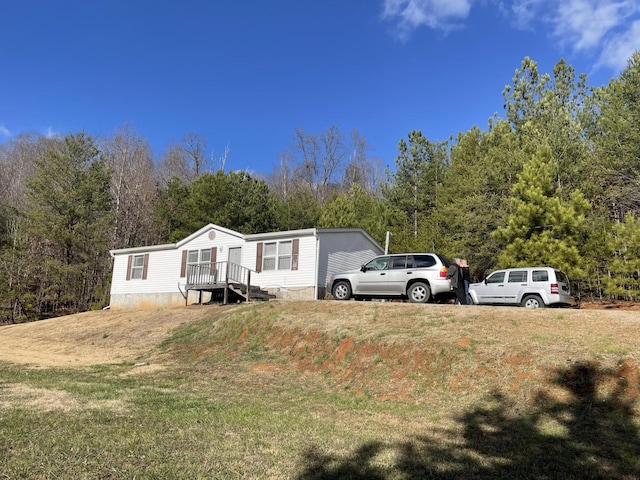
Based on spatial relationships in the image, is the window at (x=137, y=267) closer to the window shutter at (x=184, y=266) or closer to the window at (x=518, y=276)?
the window shutter at (x=184, y=266)

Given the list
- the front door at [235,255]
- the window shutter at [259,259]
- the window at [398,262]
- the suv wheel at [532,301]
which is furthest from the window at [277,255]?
the suv wheel at [532,301]

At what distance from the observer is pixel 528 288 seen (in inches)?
519

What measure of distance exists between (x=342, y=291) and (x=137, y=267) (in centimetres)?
1482

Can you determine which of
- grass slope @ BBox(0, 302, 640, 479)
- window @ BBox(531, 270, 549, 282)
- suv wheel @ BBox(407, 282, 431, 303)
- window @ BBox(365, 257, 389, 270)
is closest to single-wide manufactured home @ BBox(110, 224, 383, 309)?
window @ BBox(365, 257, 389, 270)

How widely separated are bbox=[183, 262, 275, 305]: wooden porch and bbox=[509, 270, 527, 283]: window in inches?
392

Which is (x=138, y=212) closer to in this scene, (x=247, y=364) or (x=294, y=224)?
(x=294, y=224)

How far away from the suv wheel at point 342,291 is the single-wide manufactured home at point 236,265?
4075mm

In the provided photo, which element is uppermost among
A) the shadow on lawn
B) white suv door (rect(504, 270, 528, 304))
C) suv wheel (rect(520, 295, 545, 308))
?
white suv door (rect(504, 270, 528, 304))

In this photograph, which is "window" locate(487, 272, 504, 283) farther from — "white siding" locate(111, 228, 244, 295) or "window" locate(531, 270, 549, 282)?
"white siding" locate(111, 228, 244, 295)

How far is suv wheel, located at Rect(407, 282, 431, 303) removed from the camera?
13.1 metres

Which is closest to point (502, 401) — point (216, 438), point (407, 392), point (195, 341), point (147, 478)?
point (407, 392)

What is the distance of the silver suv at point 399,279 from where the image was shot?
13.0 m

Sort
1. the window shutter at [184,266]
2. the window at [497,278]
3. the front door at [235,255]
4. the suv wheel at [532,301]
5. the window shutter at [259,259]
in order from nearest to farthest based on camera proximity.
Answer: the suv wheel at [532,301]
the window at [497,278]
the window shutter at [259,259]
the front door at [235,255]
the window shutter at [184,266]

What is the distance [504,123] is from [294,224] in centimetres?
1669
